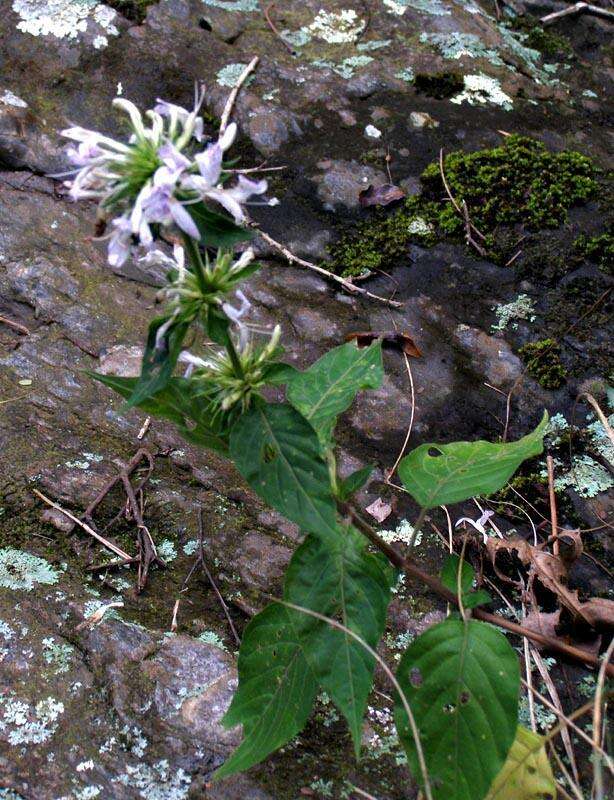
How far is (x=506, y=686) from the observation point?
1578mm

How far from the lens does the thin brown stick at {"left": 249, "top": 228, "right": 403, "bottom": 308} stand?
119 inches

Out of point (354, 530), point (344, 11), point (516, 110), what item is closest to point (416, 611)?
point (354, 530)

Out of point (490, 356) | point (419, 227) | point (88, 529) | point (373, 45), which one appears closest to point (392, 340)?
point (490, 356)

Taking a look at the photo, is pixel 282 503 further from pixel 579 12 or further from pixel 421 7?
pixel 579 12

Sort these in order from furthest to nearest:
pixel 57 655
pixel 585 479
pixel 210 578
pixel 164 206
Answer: pixel 585 479, pixel 210 578, pixel 57 655, pixel 164 206

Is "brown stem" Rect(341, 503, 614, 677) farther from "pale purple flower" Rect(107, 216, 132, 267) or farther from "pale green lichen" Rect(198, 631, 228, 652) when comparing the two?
"pale purple flower" Rect(107, 216, 132, 267)

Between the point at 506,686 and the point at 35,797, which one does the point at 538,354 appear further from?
the point at 35,797

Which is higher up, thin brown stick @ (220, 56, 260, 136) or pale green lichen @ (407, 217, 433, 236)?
thin brown stick @ (220, 56, 260, 136)

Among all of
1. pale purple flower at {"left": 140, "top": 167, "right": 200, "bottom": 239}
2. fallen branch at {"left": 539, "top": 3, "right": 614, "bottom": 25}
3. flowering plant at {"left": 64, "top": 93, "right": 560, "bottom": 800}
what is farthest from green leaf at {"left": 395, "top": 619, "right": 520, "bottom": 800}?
fallen branch at {"left": 539, "top": 3, "right": 614, "bottom": 25}

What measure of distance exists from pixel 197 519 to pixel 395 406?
2.70 ft

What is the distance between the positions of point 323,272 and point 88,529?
1.40 metres

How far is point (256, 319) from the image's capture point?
9.49 ft

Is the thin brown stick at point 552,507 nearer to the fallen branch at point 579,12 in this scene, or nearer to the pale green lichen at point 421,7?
the pale green lichen at point 421,7

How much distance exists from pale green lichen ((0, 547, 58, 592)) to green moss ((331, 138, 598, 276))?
163 cm
